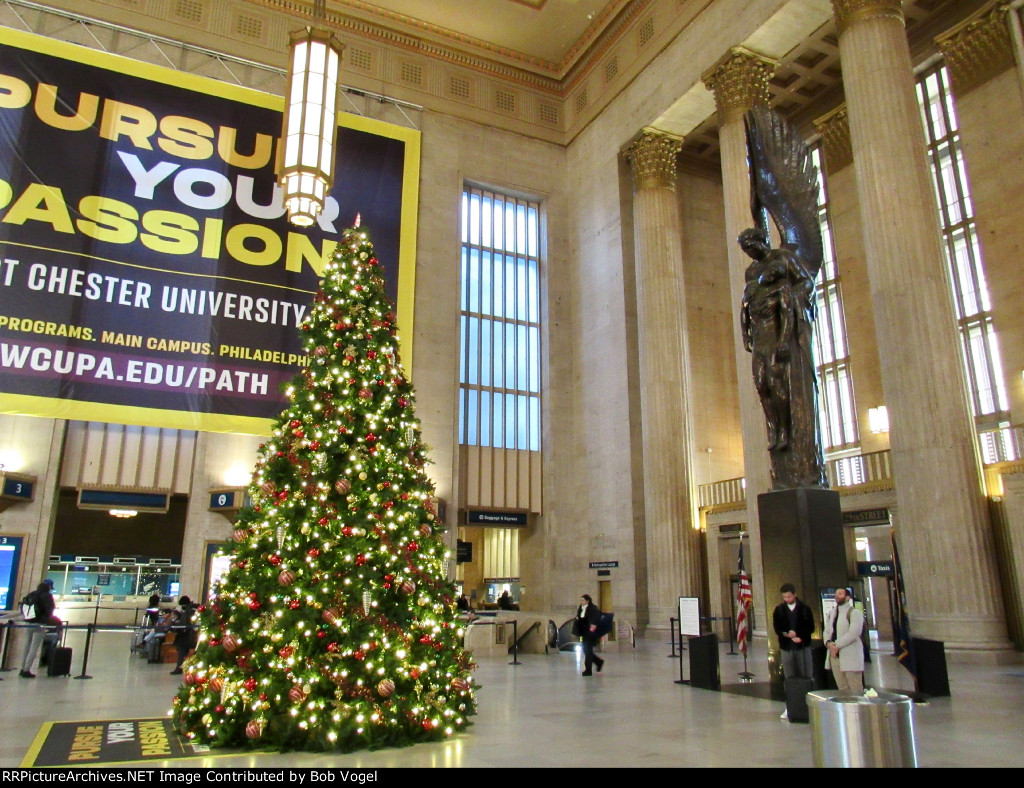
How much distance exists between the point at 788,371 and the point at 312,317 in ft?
16.3

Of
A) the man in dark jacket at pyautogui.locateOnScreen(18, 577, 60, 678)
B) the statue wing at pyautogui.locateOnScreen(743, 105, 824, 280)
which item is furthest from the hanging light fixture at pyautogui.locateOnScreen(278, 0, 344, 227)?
the man in dark jacket at pyautogui.locateOnScreen(18, 577, 60, 678)

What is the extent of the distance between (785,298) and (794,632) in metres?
3.46

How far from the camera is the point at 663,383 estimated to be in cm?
1845

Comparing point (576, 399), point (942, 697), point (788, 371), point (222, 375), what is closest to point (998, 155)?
point (576, 399)

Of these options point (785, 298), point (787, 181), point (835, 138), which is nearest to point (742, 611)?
point (785, 298)

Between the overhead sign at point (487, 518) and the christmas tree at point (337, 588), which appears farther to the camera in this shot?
the overhead sign at point (487, 518)

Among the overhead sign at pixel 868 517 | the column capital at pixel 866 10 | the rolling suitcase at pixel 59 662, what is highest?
the column capital at pixel 866 10

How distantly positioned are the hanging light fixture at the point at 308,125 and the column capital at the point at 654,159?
35.3 feet

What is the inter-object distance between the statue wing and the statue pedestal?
267 centimetres

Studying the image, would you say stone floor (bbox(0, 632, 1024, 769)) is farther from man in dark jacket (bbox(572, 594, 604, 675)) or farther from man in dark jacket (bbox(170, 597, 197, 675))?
man in dark jacket (bbox(170, 597, 197, 675))

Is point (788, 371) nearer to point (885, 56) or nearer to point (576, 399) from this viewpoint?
point (885, 56)

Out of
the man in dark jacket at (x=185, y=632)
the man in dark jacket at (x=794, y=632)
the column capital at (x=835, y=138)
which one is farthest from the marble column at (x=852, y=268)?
the man in dark jacket at (x=185, y=632)

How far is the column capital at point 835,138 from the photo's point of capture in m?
20.6

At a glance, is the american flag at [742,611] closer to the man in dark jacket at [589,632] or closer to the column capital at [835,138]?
the man in dark jacket at [589,632]
